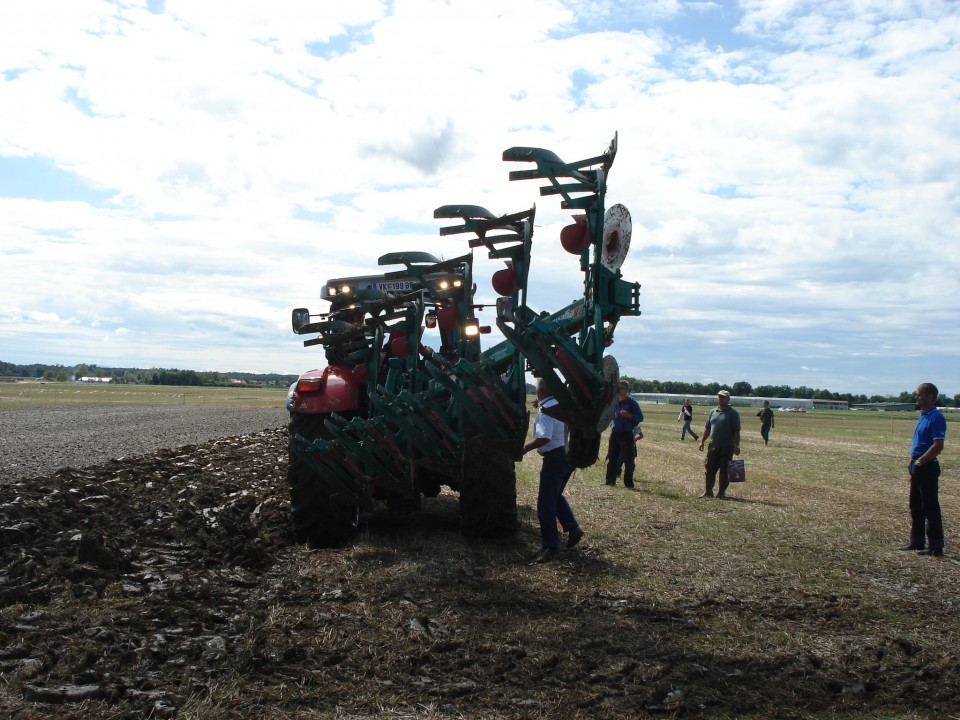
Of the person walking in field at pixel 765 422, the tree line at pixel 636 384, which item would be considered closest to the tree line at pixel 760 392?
the tree line at pixel 636 384

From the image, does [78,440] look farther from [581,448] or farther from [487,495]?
[581,448]

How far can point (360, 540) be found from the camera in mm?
7902

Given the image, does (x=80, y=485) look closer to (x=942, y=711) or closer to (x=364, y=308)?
(x=364, y=308)

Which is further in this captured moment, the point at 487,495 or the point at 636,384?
the point at 636,384

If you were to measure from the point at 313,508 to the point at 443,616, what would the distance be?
243cm

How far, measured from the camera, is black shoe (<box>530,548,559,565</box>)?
7145 millimetres

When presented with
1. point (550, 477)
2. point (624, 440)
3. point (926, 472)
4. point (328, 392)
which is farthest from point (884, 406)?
point (328, 392)

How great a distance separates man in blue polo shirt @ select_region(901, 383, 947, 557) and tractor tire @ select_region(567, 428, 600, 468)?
3924mm

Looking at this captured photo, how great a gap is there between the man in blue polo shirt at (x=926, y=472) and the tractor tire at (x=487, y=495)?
153 inches

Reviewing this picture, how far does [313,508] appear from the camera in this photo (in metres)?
7.52

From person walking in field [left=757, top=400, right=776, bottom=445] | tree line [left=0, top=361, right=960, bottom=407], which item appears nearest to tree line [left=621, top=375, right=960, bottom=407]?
tree line [left=0, top=361, right=960, bottom=407]

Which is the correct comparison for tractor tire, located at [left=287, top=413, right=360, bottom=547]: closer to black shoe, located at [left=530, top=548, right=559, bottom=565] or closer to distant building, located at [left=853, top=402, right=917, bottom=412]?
black shoe, located at [left=530, top=548, right=559, bottom=565]

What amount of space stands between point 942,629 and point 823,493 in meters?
8.25

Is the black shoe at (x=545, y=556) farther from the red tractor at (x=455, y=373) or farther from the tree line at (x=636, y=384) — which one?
the tree line at (x=636, y=384)
